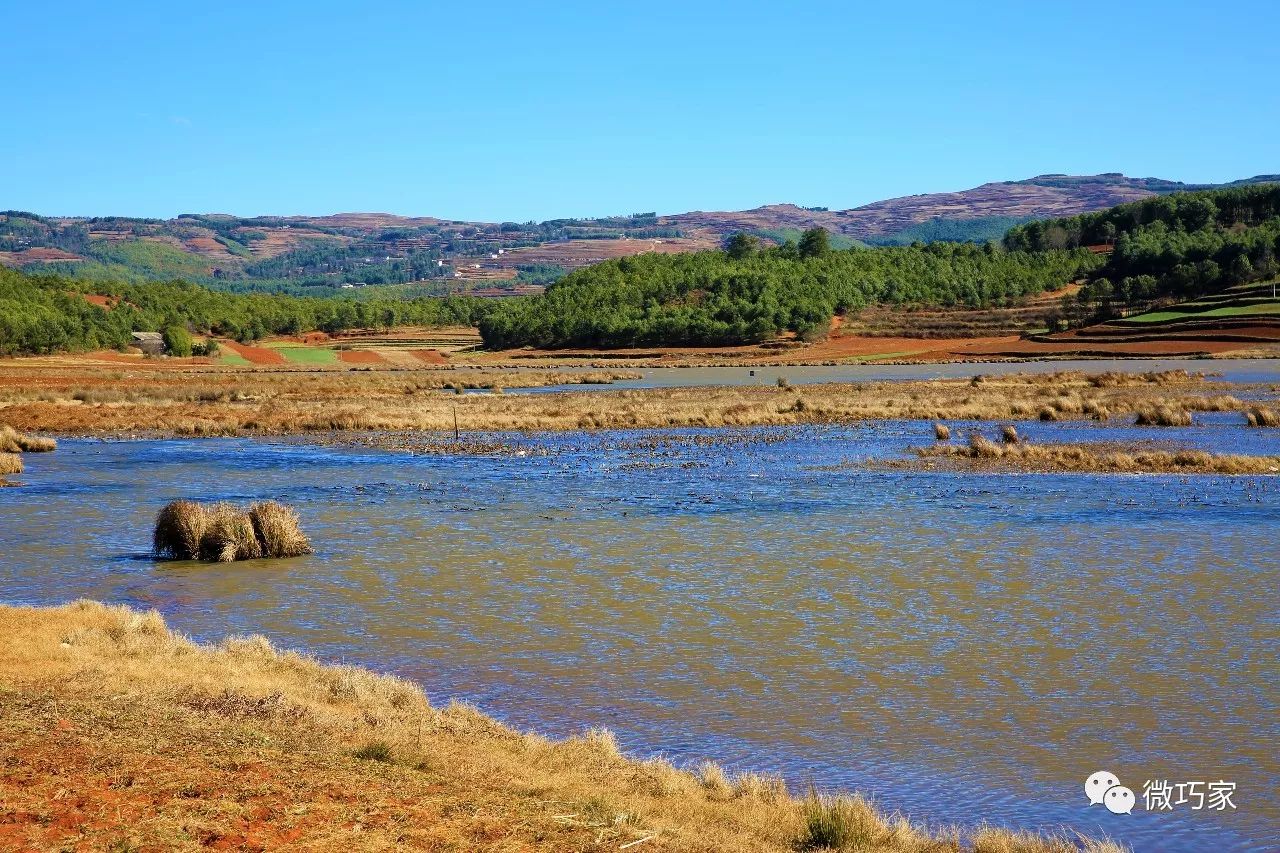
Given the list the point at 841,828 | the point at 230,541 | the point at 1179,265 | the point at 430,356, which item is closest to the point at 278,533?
the point at 230,541

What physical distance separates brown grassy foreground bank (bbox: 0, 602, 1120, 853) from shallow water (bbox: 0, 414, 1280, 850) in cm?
118

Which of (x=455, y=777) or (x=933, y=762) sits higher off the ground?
(x=455, y=777)

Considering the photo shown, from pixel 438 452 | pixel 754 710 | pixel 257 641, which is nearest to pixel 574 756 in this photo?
pixel 754 710

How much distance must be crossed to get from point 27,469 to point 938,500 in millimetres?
24704

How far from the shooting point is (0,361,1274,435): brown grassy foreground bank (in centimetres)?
4938

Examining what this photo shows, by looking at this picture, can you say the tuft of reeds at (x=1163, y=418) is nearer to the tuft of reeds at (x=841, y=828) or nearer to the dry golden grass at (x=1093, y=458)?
the dry golden grass at (x=1093, y=458)

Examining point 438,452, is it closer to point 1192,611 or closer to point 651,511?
point 651,511

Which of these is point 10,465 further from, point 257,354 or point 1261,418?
point 257,354

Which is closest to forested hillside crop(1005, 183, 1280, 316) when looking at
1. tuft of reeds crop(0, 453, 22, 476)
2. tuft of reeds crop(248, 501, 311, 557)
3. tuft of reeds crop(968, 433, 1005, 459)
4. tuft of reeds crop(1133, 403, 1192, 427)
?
tuft of reeds crop(1133, 403, 1192, 427)

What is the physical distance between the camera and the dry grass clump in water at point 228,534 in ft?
68.1

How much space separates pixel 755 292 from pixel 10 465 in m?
129

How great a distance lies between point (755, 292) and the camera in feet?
521

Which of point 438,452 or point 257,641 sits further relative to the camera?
point 438,452

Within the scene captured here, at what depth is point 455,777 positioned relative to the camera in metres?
8.91
